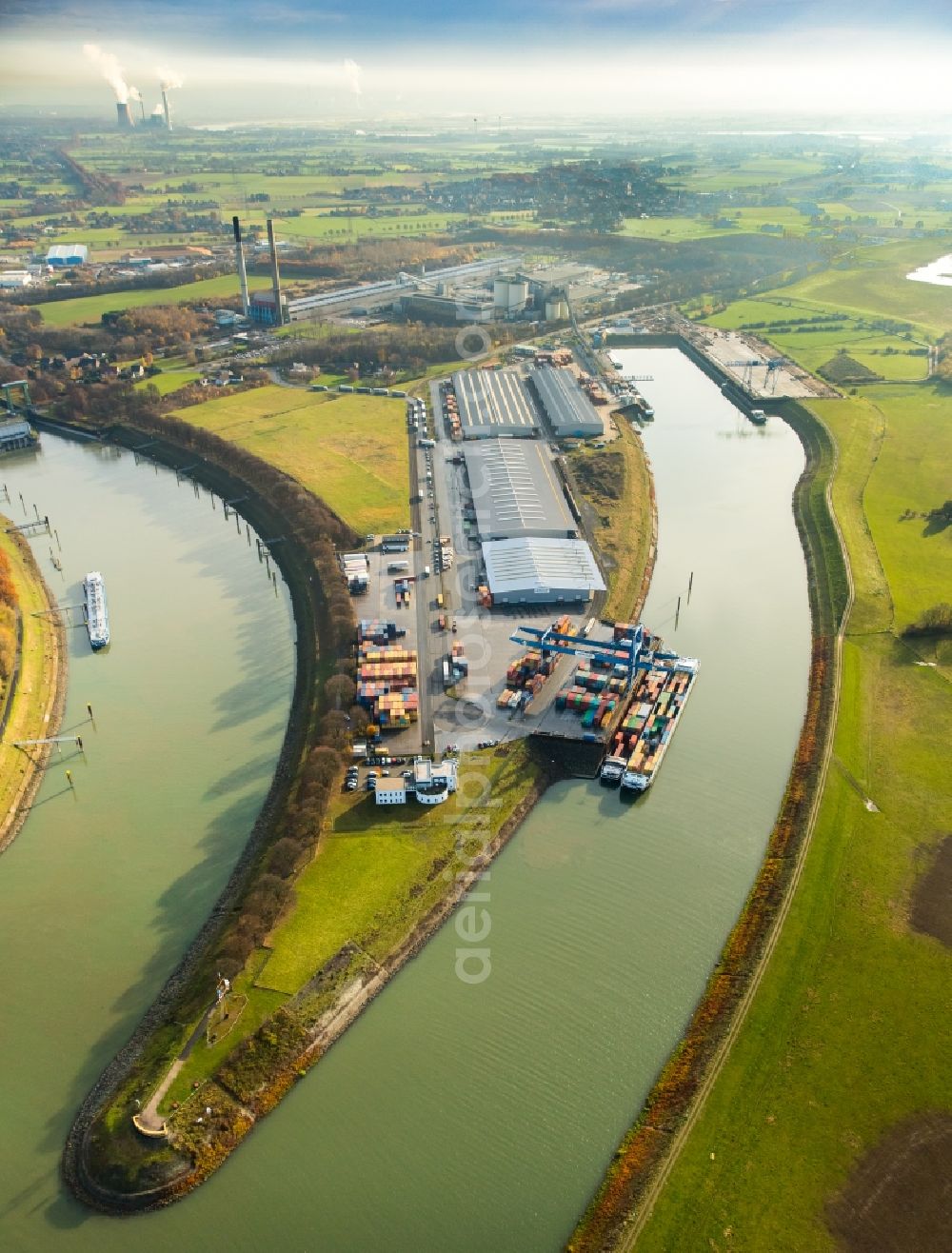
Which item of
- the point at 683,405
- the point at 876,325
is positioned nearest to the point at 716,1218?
the point at 683,405

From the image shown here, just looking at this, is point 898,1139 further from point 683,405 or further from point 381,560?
point 683,405

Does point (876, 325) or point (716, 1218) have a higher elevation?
point (876, 325)

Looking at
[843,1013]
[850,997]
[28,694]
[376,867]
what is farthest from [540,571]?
[843,1013]

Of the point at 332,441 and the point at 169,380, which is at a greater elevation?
the point at 169,380

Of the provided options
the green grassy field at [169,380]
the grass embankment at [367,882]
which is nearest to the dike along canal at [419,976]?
the grass embankment at [367,882]

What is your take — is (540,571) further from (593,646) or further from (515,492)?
(515,492)

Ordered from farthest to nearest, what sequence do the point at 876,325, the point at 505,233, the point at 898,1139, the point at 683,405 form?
the point at 505,233, the point at 876,325, the point at 683,405, the point at 898,1139

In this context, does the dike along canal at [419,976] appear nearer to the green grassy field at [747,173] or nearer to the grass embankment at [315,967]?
the grass embankment at [315,967]
